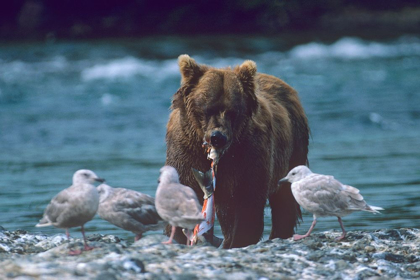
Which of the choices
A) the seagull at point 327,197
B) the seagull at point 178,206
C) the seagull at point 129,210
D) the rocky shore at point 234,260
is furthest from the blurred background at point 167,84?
the seagull at point 178,206

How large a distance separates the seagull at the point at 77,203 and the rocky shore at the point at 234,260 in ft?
0.76

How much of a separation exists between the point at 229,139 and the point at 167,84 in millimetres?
17031

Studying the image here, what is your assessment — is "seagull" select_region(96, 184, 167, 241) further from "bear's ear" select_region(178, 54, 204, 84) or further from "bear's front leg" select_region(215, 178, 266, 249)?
"bear's ear" select_region(178, 54, 204, 84)

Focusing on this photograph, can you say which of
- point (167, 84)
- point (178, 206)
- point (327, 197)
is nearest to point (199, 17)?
point (167, 84)

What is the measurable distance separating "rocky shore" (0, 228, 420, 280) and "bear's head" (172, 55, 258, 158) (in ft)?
2.89

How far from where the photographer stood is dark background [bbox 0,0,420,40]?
125 ft

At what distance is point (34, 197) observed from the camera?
32.8 feet

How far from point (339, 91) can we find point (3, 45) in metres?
17.3

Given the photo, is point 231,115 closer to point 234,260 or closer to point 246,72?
point 246,72

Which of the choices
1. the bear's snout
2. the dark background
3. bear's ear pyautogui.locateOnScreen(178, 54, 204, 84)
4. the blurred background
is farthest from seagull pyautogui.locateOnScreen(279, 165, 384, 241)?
the dark background

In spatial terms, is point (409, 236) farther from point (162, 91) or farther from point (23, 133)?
point (162, 91)

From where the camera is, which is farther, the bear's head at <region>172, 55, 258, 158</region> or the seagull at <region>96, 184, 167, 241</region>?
the bear's head at <region>172, 55, 258, 158</region>

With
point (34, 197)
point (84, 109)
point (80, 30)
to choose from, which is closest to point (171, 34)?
point (80, 30)

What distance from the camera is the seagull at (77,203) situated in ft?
15.7
